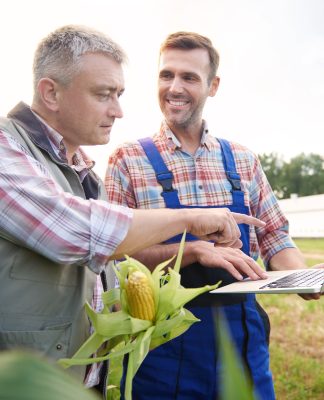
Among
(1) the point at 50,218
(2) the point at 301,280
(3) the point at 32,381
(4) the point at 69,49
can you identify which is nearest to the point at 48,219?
(1) the point at 50,218

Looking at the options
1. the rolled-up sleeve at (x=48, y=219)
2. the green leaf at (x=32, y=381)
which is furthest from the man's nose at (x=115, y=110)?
the green leaf at (x=32, y=381)

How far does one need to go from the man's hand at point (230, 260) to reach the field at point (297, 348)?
239cm

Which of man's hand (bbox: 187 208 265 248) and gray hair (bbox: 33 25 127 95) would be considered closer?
man's hand (bbox: 187 208 265 248)

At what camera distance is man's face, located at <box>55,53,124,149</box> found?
1.45 m

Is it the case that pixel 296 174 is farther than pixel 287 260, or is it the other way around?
pixel 296 174

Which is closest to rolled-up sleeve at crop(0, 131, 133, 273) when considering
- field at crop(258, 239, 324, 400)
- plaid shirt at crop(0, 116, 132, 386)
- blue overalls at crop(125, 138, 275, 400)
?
plaid shirt at crop(0, 116, 132, 386)

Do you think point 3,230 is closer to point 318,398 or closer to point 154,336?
point 154,336

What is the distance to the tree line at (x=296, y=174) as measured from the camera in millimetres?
49125

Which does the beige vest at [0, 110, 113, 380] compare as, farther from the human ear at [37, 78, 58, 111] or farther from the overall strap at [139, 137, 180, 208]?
the overall strap at [139, 137, 180, 208]

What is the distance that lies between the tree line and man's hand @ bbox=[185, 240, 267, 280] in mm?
48527

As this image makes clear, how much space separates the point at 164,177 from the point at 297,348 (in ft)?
10.4

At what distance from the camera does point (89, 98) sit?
1.46 meters

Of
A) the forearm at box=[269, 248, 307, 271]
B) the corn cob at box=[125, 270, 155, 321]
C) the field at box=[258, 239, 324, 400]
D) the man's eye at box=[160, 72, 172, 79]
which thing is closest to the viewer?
the corn cob at box=[125, 270, 155, 321]

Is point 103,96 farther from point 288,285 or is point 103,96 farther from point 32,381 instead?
point 32,381
